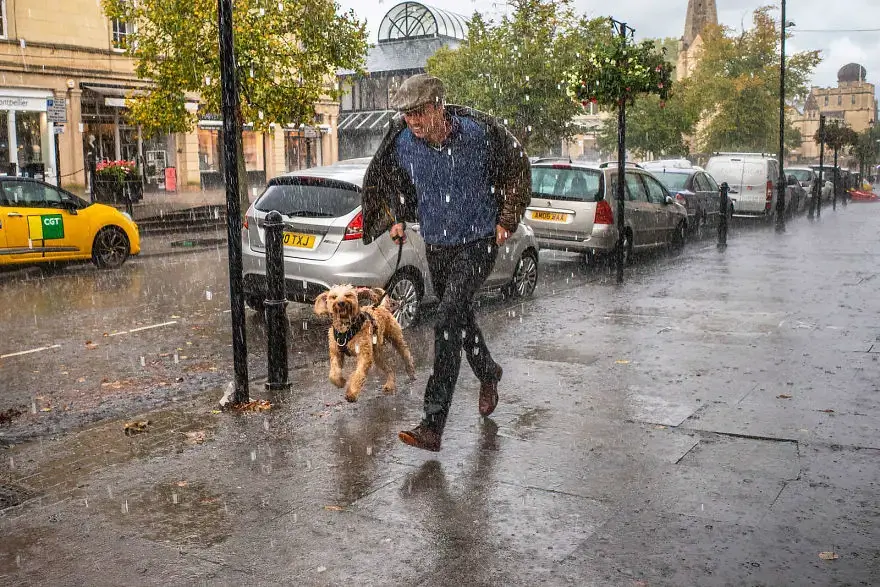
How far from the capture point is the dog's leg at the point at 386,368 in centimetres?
650

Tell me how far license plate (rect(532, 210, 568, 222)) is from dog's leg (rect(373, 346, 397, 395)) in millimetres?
8733

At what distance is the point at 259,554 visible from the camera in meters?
3.89

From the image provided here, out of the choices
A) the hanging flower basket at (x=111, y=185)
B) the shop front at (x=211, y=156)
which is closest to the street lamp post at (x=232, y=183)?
the hanging flower basket at (x=111, y=185)

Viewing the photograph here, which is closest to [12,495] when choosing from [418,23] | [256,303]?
[256,303]

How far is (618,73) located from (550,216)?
2527 mm

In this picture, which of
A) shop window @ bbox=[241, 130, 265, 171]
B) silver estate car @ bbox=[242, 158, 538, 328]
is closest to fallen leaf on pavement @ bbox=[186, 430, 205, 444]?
silver estate car @ bbox=[242, 158, 538, 328]

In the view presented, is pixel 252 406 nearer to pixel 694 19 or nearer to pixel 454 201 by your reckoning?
pixel 454 201

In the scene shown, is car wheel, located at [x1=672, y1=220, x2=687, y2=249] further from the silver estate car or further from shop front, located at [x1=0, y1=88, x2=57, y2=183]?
shop front, located at [x1=0, y1=88, x2=57, y2=183]

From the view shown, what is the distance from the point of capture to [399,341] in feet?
22.5

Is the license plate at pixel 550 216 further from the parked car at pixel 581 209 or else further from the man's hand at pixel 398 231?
the man's hand at pixel 398 231

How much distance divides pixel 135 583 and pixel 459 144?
2.85 m

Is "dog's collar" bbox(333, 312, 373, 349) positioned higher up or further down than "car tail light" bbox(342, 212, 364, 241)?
further down

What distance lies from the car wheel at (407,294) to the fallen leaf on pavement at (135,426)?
12.1ft

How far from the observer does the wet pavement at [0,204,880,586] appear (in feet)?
12.4
